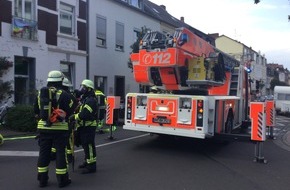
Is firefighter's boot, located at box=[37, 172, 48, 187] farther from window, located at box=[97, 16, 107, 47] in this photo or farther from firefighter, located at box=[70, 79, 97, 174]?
window, located at box=[97, 16, 107, 47]

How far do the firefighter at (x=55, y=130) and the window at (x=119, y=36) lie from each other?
19.6 metres

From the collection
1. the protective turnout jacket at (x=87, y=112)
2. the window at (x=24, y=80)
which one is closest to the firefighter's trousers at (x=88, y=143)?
the protective turnout jacket at (x=87, y=112)

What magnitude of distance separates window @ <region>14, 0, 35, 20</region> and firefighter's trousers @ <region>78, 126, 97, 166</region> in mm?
11328

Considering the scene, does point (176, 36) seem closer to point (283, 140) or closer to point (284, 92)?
point (283, 140)

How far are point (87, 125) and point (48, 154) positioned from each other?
1.37 meters

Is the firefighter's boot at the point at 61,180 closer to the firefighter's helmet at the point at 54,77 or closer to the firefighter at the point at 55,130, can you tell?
the firefighter at the point at 55,130

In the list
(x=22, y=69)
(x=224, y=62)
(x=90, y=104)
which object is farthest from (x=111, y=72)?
(x=90, y=104)

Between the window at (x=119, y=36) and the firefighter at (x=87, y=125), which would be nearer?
the firefighter at (x=87, y=125)

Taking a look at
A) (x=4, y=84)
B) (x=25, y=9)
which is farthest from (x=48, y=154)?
(x=25, y=9)

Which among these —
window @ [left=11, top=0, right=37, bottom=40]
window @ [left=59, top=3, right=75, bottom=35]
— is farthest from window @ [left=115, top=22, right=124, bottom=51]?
window @ [left=11, top=0, right=37, bottom=40]

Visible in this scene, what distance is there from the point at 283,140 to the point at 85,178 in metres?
9.25

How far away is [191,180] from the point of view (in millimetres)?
7273

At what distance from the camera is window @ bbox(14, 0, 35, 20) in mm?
17406

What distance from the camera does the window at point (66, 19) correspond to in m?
20.4
